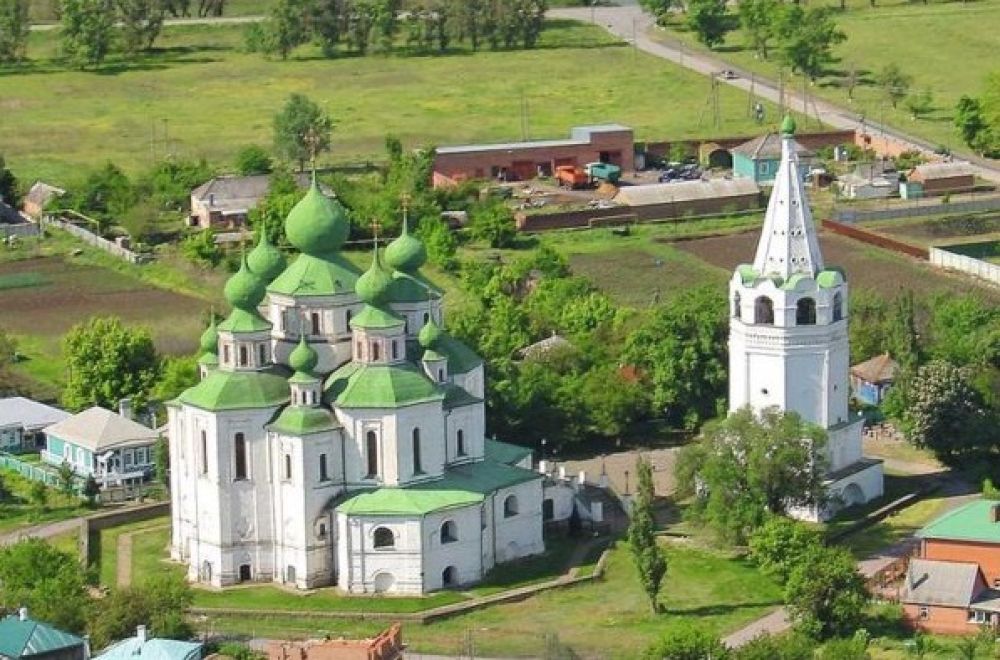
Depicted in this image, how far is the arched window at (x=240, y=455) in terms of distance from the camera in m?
55.7

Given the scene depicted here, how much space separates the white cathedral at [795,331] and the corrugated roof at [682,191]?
35705 millimetres

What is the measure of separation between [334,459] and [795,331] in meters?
11.5

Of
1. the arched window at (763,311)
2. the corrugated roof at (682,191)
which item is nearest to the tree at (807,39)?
the corrugated roof at (682,191)

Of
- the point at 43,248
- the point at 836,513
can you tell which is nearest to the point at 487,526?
the point at 836,513

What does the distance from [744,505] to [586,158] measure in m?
50.1

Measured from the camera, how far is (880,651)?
49.9 metres

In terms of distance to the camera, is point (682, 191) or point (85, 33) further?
point (85, 33)

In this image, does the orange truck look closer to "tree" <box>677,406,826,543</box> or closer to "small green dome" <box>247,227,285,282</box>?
"small green dome" <box>247,227,285,282</box>

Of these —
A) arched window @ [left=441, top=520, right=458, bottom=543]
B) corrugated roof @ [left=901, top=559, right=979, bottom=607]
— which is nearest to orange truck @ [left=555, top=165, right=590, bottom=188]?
arched window @ [left=441, top=520, right=458, bottom=543]

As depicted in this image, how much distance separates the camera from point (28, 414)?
68188 millimetres

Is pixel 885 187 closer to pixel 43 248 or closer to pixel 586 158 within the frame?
pixel 586 158

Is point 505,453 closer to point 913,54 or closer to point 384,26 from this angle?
point 913,54

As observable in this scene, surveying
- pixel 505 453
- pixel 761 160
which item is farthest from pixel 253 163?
pixel 505 453

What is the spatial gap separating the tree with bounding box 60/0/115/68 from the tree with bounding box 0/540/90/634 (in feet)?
257
